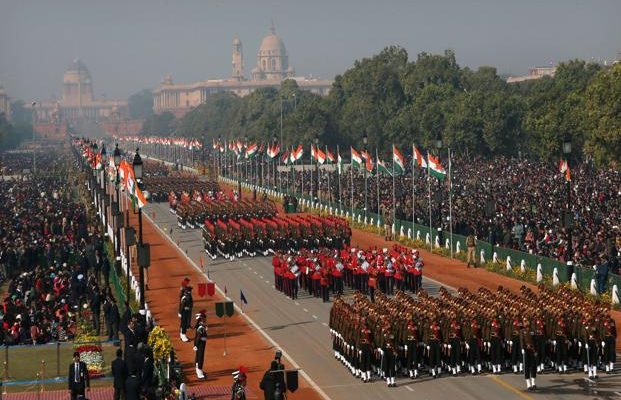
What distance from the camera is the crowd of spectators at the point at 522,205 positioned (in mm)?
52906

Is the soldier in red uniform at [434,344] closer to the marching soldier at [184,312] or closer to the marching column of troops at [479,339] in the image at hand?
the marching column of troops at [479,339]

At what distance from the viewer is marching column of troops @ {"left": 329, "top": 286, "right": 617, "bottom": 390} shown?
3112 cm

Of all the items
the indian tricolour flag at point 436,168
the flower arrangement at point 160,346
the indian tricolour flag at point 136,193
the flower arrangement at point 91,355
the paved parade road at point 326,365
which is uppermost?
the indian tricolour flag at point 136,193

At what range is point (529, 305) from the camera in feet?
106

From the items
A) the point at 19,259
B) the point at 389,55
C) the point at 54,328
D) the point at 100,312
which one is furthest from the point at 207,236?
the point at 389,55

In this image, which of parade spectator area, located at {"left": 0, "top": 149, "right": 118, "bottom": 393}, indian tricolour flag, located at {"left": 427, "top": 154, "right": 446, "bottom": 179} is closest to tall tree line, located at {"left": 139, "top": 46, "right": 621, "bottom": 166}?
indian tricolour flag, located at {"left": 427, "top": 154, "right": 446, "bottom": 179}

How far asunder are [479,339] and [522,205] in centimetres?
3957

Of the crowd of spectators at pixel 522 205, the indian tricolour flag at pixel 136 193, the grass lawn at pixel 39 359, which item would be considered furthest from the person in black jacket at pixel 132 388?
the crowd of spectators at pixel 522 205

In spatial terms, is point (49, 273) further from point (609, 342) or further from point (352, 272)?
point (609, 342)

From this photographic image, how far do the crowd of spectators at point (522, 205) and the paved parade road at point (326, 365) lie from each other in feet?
22.3

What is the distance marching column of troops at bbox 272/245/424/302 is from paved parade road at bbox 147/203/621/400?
645 millimetres

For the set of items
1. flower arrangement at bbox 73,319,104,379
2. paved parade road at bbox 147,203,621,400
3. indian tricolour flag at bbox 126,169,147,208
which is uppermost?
indian tricolour flag at bbox 126,169,147,208

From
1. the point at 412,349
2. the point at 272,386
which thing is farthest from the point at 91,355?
the point at 272,386

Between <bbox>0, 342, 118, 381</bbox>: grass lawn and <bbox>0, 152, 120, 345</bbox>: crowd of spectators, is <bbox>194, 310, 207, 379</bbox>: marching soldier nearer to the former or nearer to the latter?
<bbox>0, 342, 118, 381</bbox>: grass lawn
